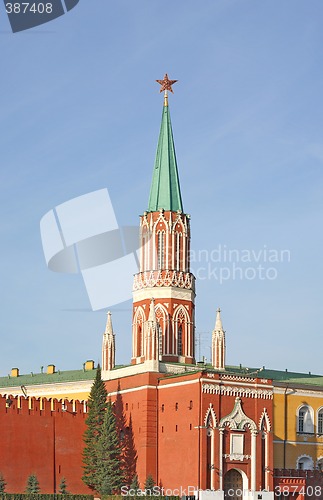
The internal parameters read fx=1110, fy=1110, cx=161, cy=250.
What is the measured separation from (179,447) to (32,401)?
11.8 meters

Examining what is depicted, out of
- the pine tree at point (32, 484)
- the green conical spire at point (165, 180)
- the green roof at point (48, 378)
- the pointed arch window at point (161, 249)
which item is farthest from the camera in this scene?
the green roof at point (48, 378)

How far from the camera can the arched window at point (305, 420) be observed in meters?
80.6

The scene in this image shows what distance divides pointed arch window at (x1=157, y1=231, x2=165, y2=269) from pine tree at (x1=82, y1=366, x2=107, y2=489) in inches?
352

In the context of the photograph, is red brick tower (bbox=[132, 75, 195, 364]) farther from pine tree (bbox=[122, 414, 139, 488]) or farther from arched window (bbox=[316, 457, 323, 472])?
arched window (bbox=[316, 457, 323, 472])

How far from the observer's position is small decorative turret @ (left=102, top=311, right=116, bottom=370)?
262 ft

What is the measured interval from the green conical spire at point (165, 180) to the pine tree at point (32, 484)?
2111 centimetres

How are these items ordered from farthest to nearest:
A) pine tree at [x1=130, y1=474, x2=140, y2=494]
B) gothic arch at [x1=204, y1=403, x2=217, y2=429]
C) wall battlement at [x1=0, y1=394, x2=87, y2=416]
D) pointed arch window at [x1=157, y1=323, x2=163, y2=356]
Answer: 1. pointed arch window at [x1=157, y1=323, x2=163, y2=356]
2. wall battlement at [x1=0, y1=394, x2=87, y2=416]
3. pine tree at [x1=130, y1=474, x2=140, y2=494]
4. gothic arch at [x1=204, y1=403, x2=217, y2=429]

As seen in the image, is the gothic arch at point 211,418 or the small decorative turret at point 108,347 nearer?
the gothic arch at point 211,418

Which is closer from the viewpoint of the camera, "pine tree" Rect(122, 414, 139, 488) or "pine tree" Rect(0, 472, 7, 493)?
"pine tree" Rect(0, 472, 7, 493)

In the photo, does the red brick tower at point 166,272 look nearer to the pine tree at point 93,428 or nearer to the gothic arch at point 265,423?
the pine tree at point 93,428

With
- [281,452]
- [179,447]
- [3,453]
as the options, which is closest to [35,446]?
[3,453]

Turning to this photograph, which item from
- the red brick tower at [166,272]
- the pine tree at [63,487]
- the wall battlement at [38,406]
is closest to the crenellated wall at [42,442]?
Answer: the wall battlement at [38,406]

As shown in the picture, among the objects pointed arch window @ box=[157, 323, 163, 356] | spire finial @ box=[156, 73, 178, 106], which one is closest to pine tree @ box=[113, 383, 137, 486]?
pointed arch window @ box=[157, 323, 163, 356]

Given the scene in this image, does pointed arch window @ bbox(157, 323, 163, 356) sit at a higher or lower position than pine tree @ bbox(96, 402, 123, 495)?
higher
